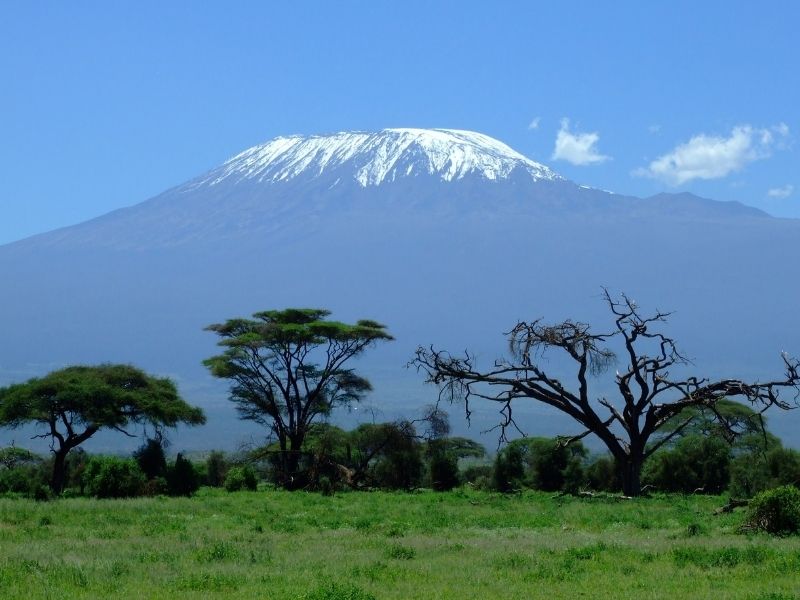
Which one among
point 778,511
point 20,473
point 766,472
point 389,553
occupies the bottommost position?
point 389,553

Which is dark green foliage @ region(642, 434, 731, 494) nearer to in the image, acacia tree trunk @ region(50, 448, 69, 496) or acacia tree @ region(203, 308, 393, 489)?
acacia tree @ region(203, 308, 393, 489)

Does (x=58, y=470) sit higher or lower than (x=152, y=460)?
lower

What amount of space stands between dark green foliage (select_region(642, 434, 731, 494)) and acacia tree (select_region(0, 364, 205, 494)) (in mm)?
16653

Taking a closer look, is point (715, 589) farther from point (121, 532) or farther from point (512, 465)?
point (512, 465)

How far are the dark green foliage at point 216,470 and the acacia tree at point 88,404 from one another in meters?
7.16

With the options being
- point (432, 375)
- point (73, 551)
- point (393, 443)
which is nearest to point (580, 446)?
point (393, 443)

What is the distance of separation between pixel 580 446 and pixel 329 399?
34.9 ft

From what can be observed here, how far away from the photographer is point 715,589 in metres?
15.3

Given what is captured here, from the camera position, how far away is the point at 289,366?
147ft

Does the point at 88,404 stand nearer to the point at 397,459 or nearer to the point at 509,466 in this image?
the point at 397,459

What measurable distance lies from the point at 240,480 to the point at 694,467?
621 inches

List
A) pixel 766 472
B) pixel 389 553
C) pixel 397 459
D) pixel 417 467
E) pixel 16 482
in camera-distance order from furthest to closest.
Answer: pixel 417 467 < pixel 397 459 < pixel 16 482 < pixel 766 472 < pixel 389 553

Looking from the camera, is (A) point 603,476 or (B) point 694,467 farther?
(A) point 603,476

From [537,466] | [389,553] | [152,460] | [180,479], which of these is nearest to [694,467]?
[537,466]
